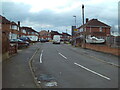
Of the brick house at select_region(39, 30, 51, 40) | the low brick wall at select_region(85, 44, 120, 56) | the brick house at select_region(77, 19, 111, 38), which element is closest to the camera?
the low brick wall at select_region(85, 44, 120, 56)

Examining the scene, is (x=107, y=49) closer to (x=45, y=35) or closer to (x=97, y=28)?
(x=97, y=28)

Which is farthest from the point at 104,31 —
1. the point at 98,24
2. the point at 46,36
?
the point at 46,36

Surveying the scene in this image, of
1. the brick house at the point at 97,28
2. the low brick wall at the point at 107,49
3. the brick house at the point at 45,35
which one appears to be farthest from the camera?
the brick house at the point at 45,35

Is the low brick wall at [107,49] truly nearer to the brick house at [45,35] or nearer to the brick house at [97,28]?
the brick house at [97,28]


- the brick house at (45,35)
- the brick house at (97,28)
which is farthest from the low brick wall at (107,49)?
the brick house at (45,35)

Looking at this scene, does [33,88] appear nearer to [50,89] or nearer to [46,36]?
[50,89]

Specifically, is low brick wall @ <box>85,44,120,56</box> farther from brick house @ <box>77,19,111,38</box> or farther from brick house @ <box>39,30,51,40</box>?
brick house @ <box>39,30,51,40</box>

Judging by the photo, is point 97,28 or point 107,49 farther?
point 97,28

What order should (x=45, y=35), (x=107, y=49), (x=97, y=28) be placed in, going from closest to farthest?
(x=107, y=49), (x=97, y=28), (x=45, y=35)

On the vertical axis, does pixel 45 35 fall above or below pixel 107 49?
above

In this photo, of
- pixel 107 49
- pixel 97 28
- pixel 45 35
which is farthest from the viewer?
pixel 45 35

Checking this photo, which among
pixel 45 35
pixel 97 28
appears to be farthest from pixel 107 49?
pixel 45 35

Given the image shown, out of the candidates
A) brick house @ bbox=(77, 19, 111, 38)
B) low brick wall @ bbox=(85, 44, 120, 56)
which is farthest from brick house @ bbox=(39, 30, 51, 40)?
low brick wall @ bbox=(85, 44, 120, 56)

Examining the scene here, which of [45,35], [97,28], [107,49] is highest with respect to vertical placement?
[97,28]
